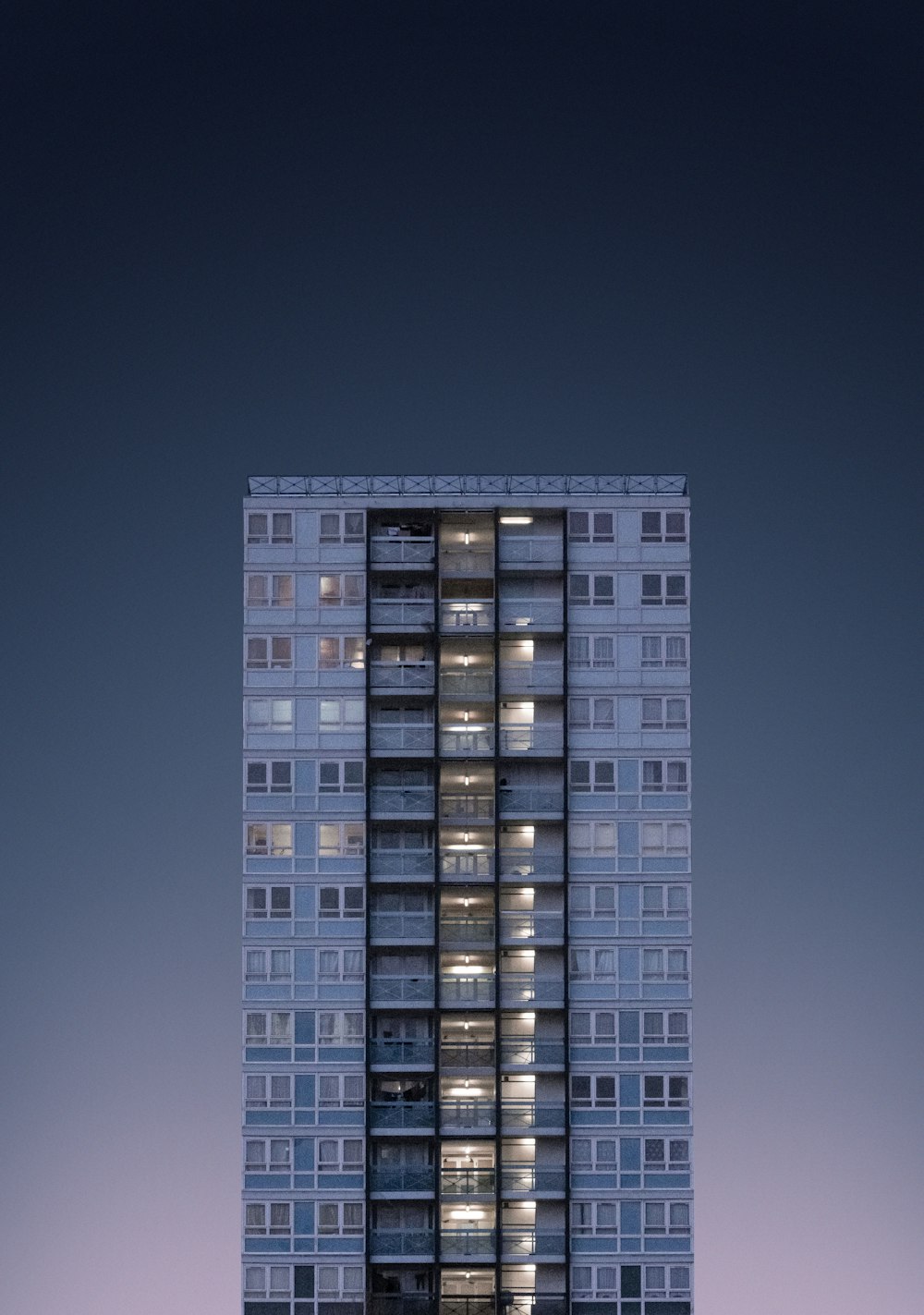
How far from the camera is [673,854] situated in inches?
2916

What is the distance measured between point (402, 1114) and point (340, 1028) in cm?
340

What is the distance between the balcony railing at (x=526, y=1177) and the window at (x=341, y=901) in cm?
945

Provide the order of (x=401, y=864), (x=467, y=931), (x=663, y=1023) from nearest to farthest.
A: (x=663, y=1023) < (x=401, y=864) < (x=467, y=931)

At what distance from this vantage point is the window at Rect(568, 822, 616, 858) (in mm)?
74250

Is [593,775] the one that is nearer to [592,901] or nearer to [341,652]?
[592,901]

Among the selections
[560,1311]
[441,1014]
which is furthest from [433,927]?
[560,1311]

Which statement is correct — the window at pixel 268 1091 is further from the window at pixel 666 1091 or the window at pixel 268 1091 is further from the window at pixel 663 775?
the window at pixel 663 775

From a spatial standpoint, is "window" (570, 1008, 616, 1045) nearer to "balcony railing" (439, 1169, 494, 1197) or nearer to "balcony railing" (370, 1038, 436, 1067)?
"balcony railing" (370, 1038, 436, 1067)

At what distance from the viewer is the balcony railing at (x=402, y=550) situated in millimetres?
75875

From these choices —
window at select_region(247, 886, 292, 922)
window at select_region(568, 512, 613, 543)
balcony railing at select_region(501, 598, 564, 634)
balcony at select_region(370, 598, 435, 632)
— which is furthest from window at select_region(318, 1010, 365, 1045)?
window at select_region(568, 512, 613, 543)

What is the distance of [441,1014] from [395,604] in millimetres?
13491

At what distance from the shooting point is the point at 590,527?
75750 millimetres

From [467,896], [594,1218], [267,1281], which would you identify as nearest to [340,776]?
[467,896]

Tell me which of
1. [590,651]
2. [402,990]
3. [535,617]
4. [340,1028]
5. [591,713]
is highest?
[535,617]
